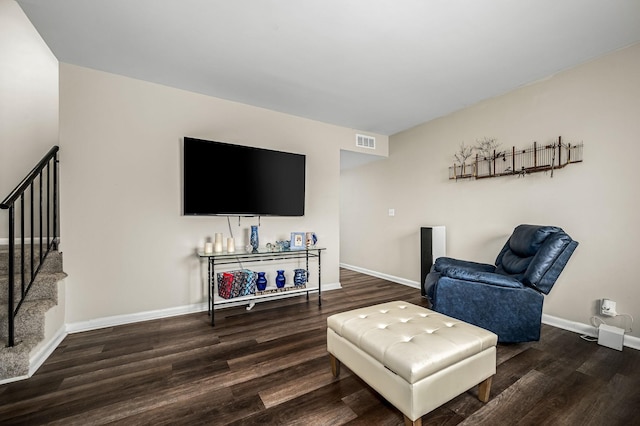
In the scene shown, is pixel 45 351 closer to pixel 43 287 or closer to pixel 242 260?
pixel 43 287

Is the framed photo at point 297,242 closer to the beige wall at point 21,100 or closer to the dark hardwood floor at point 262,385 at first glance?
the dark hardwood floor at point 262,385

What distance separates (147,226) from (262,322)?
160cm

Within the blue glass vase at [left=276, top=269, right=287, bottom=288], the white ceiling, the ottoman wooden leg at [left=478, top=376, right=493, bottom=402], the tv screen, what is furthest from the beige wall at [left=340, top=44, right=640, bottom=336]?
the blue glass vase at [left=276, top=269, right=287, bottom=288]

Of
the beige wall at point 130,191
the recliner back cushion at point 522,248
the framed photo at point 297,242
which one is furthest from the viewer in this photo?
the framed photo at point 297,242

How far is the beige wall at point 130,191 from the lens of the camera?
8.45ft

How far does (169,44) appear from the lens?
225 cm

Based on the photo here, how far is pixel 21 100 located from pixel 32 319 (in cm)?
243

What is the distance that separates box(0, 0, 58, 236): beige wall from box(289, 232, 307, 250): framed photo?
2930 mm

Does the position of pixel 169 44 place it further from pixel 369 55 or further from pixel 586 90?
pixel 586 90

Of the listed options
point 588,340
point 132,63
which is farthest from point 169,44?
point 588,340

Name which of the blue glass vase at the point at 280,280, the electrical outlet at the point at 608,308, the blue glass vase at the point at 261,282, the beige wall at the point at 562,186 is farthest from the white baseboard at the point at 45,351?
the electrical outlet at the point at 608,308

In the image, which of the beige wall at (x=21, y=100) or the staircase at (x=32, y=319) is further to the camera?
the beige wall at (x=21, y=100)

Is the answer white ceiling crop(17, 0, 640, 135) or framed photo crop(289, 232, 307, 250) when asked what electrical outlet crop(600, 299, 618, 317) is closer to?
white ceiling crop(17, 0, 640, 135)

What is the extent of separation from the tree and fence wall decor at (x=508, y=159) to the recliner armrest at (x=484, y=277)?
1.37 m
